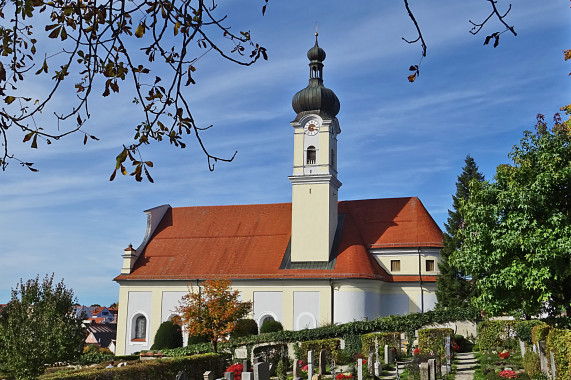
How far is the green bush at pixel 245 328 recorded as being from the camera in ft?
118

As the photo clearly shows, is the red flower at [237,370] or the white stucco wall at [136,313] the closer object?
the red flower at [237,370]

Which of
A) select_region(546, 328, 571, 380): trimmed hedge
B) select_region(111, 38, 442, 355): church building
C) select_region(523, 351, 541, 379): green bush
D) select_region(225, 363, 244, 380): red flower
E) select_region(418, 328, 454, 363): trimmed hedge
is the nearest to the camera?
select_region(546, 328, 571, 380): trimmed hedge

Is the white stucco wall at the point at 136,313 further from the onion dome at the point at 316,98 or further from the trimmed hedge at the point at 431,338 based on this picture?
the trimmed hedge at the point at 431,338

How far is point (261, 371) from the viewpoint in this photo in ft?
53.7

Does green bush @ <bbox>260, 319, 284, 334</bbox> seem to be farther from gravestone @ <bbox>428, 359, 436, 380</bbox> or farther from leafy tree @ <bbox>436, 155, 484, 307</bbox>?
gravestone @ <bbox>428, 359, 436, 380</bbox>

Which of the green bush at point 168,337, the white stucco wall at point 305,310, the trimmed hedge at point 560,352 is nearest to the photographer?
the trimmed hedge at point 560,352

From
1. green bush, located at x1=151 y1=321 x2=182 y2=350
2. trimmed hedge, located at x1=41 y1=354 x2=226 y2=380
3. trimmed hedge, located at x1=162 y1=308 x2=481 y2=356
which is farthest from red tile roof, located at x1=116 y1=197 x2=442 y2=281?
trimmed hedge, located at x1=41 y1=354 x2=226 y2=380

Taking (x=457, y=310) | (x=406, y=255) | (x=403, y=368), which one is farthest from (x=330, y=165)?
(x=403, y=368)

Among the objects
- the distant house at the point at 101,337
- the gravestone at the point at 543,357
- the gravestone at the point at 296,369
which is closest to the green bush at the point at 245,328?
the gravestone at the point at 296,369

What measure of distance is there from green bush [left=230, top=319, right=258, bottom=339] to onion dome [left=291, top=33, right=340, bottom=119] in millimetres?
14693

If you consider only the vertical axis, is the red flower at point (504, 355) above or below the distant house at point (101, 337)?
above

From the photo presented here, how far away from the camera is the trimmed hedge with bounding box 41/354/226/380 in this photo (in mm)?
19156

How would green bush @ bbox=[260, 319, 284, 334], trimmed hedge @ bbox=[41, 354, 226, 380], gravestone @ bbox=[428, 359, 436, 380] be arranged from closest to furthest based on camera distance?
gravestone @ bbox=[428, 359, 436, 380], trimmed hedge @ bbox=[41, 354, 226, 380], green bush @ bbox=[260, 319, 284, 334]

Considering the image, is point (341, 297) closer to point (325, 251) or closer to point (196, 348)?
point (325, 251)
